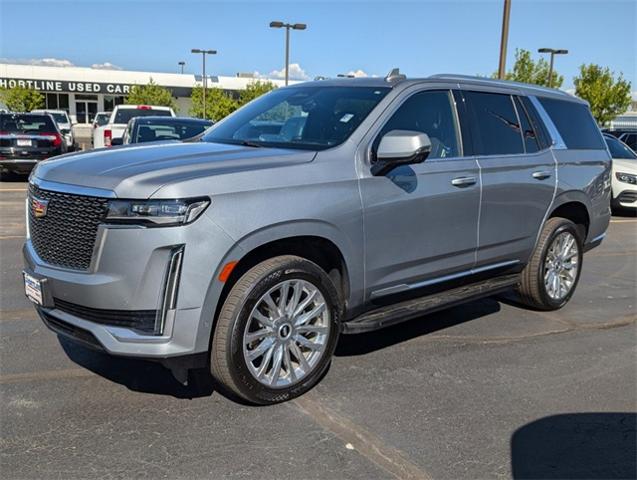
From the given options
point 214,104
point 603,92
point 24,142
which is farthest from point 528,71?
point 24,142

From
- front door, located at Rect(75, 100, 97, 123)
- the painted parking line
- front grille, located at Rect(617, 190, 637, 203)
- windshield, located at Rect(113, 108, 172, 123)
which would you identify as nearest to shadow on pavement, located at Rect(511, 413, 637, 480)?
the painted parking line

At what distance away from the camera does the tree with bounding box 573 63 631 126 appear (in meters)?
42.0

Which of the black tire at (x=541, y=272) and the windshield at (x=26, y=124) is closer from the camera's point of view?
the black tire at (x=541, y=272)

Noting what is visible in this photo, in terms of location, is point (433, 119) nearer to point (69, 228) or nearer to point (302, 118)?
point (302, 118)

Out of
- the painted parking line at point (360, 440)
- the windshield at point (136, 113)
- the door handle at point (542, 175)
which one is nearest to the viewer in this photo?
the painted parking line at point (360, 440)

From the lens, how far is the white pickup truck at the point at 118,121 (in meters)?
15.2

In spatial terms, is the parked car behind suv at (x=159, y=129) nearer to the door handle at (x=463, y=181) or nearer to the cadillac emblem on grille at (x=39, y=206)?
the door handle at (x=463, y=181)

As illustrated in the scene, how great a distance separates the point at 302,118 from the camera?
4633 mm

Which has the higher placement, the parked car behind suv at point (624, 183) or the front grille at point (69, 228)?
the front grille at point (69, 228)

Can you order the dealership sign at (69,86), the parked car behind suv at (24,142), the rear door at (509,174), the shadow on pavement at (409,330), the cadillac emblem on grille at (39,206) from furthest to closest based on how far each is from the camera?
the dealership sign at (69,86)
the parked car behind suv at (24,142)
the rear door at (509,174)
the shadow on pavement at (409,330)
the cadillac emblem on grille at (39,206)

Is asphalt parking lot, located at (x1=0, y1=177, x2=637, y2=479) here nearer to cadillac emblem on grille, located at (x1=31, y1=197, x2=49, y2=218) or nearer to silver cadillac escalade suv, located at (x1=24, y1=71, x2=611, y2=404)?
silver cadillac escalade suv, located at (x1=24, y1=71, x2=611, y2=404)

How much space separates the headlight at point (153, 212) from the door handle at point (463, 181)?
2115 mm

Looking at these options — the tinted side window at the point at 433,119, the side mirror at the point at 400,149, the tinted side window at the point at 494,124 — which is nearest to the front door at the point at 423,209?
the tinted side window at the point at 433,119

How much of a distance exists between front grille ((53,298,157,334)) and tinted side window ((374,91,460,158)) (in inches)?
84.3
